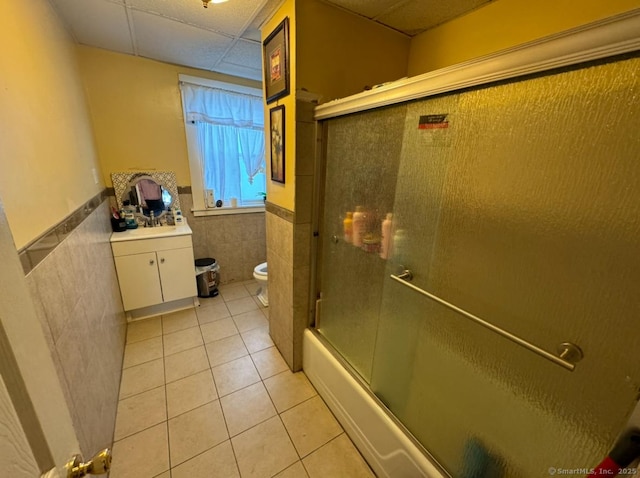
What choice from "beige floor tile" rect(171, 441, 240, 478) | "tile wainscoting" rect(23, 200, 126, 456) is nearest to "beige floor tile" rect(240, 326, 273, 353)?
"beige floor tile" rect(171, 441, 240, 478)

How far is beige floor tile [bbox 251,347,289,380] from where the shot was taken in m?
1.79

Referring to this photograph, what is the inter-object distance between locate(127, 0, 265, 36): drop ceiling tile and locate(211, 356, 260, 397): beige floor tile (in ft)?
7.16

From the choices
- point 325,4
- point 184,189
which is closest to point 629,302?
point 325,4

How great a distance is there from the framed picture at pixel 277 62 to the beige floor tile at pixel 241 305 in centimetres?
184

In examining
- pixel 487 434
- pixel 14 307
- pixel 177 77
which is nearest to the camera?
pixel 14 307

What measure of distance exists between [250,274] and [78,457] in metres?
2.63

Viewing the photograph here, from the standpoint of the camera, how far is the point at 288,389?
1.66 m

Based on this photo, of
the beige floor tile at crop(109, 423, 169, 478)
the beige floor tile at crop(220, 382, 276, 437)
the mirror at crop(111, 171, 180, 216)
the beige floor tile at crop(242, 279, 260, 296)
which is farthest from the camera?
the beige floor tile at crop(242, 279, 260, 296)

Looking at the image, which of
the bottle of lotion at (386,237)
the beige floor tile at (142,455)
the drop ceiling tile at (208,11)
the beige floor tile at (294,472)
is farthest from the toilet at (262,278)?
the drop ceiling tile at (208,11)

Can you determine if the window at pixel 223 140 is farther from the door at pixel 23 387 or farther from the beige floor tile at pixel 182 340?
the door at pixel 23 387

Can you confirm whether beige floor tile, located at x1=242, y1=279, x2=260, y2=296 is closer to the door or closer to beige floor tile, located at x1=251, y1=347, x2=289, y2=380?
beige floor tile, located at x1=251, y1=347, x2=289, y2=380

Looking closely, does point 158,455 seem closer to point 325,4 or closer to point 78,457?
point 78,457

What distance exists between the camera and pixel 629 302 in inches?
21.6

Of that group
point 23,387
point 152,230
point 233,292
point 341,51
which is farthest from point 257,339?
point 341,51
